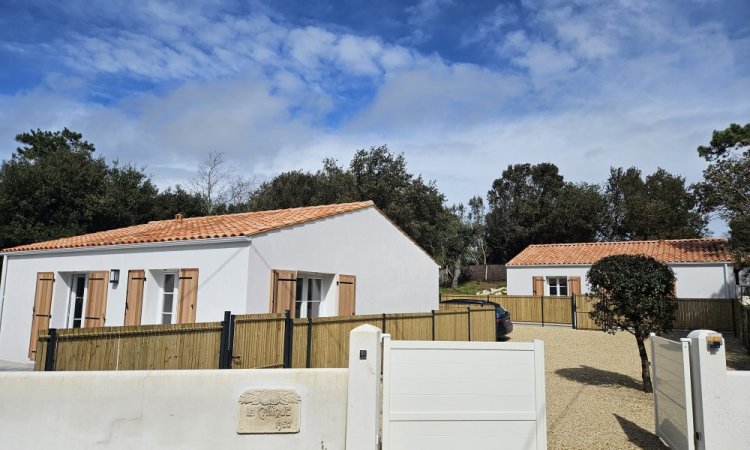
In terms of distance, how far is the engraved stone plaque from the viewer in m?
5.02

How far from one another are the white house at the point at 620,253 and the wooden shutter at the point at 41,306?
21032 mm

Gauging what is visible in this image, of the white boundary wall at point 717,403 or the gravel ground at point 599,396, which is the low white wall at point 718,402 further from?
the gravel ground at point 599,396

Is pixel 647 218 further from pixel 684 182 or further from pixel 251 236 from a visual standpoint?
pixel 251 236

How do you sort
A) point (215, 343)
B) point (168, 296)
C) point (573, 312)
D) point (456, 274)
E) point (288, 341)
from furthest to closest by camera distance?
point (456, 274)
point (573, 312)
point (168, 296)
point (288, 341)
point (215, 343)

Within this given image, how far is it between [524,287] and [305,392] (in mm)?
22863

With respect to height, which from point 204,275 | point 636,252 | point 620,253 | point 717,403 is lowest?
point 717,403

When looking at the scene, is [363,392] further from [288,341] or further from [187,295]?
[187,295]

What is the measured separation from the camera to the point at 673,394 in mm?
5945

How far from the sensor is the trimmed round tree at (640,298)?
8852 mm

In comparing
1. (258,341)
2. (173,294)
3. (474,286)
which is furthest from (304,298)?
(474,286)

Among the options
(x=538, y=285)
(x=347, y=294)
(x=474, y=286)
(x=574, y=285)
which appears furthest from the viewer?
(x=474, y=286)

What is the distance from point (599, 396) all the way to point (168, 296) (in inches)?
361

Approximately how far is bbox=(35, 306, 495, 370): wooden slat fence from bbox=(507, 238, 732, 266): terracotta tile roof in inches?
645

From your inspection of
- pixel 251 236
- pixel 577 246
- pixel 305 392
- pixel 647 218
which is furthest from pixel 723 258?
pixel 305 392
